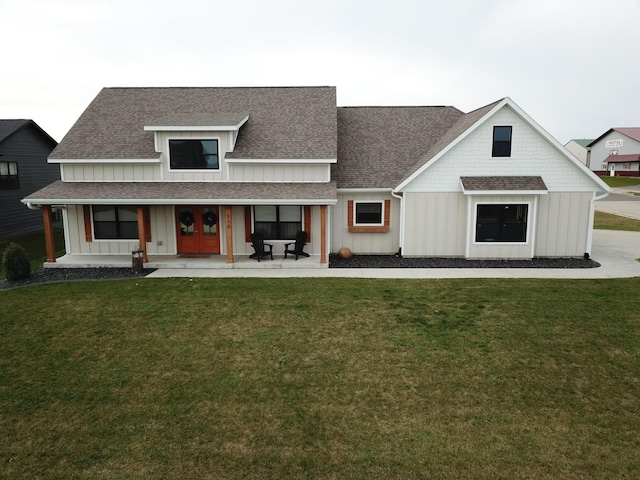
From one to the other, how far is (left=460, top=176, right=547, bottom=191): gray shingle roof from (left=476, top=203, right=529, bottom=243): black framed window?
2.42 ft

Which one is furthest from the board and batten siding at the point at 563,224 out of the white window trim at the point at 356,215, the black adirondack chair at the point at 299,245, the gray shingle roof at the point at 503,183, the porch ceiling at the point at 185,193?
the black adirondack chair at the point at 299,245

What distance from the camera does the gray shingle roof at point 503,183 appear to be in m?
15.2

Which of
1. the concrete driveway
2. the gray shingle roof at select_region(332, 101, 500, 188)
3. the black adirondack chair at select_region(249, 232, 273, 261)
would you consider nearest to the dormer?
the black adirondack chair at select_region(249, 232, 273, 261)

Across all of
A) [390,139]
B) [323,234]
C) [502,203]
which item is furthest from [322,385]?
[390,139]

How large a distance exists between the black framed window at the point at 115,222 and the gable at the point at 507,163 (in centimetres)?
1003

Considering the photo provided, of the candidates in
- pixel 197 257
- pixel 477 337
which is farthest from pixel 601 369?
pixel 197 257

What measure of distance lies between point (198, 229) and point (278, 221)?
3052mm

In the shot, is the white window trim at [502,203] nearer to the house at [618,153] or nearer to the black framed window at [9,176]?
the black framed window at [9,176]

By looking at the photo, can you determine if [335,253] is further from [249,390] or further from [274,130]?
[249,390]

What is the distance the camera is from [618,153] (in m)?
71.5

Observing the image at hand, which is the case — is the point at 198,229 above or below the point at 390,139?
below

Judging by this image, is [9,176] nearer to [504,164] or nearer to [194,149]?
[194,149]

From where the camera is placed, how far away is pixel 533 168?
15.8 metres

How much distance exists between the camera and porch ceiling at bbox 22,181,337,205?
48.6 ft
